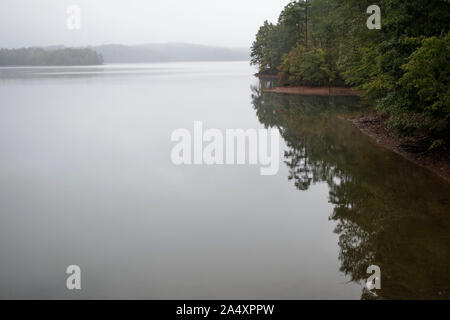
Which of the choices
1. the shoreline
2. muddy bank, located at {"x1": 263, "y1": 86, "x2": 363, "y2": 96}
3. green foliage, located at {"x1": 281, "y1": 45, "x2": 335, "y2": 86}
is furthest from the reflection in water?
green foliage, located at {"x1": 281, "y1": 45, "x2": 335, "y2": 86}

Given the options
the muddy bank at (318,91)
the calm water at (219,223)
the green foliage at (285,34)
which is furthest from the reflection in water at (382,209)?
the green foliage at (285,34)

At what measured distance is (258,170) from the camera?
1609 centimetres

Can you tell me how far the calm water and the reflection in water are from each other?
0.04 meters

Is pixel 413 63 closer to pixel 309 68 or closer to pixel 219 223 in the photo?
pixel 219 223

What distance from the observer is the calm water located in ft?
25.5

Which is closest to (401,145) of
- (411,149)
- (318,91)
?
(411,149)

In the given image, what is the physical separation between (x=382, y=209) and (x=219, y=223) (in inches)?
168

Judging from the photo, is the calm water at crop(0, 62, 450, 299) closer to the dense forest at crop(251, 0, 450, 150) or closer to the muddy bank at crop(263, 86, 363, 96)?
the dense forest at crop(251, 0, 450, 150)

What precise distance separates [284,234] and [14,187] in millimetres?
9127

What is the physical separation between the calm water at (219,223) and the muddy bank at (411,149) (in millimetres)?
529

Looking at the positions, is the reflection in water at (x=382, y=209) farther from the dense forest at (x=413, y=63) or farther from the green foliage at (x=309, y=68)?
the green foliage at (x=309, y=68)

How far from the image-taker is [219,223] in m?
10.7
